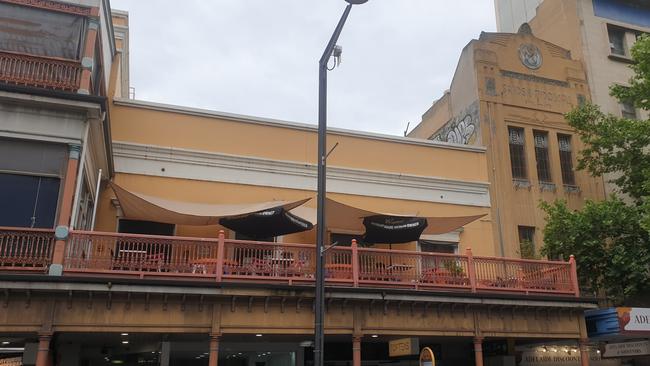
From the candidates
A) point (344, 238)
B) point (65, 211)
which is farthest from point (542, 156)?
point (65, 211)

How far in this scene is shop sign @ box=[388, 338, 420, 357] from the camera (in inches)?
518

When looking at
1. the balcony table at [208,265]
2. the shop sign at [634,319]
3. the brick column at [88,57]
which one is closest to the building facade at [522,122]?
the shop sign at [634,319]

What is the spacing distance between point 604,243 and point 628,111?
28.5ft

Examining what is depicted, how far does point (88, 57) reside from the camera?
12.8 m

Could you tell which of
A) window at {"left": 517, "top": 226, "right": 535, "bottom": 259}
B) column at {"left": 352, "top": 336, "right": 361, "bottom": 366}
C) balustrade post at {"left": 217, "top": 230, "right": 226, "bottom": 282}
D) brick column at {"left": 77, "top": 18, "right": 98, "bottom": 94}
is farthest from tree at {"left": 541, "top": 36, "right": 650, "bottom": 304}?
brick column at {"left": 77, "top": 18, "right": 98, "bottom": 94}

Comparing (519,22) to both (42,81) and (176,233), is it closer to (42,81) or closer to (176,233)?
(176,233)

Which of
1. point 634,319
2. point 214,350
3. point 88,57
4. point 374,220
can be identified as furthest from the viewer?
point 374,220

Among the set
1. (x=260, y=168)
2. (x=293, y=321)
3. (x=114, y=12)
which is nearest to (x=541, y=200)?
(x=260, y=168)

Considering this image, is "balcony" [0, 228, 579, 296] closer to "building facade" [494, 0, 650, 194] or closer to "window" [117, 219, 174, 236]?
"window" [117, 219, 174, 236]

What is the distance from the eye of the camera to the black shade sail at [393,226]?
16.7 metres

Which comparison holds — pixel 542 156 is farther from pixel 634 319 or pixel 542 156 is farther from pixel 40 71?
pixel 40 71

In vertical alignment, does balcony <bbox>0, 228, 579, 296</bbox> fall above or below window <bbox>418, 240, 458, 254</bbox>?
below

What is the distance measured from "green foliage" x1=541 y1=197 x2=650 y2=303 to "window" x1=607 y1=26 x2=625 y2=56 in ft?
32.6

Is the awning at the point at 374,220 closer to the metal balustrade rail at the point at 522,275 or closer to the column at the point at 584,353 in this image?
the metal balustrade rail at the point at 522,275
